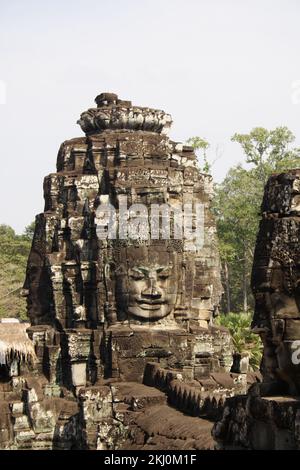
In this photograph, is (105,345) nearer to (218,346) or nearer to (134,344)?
(134,344)

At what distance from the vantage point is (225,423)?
965 cm

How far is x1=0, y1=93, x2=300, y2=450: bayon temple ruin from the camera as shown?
1555cm

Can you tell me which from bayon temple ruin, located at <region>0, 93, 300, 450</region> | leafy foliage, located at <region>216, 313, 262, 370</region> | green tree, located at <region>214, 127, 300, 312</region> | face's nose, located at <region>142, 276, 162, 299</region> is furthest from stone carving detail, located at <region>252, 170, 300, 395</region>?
green tree, located at <region>214, 127, 300, 312</region>

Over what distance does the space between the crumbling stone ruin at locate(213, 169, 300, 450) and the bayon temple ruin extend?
3.49 m

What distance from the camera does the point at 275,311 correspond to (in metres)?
9.09

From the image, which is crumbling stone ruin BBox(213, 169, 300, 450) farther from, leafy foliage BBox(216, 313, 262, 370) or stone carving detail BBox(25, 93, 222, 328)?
leafy foliage BBox(216, 313, 262, 370)

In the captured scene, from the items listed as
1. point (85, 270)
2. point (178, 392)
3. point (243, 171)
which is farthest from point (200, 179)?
point (243, 171)

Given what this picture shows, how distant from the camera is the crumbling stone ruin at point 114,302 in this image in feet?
53.0

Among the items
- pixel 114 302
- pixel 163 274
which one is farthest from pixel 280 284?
pixel 114 302

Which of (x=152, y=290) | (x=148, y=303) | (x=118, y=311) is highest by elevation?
(x=152, y=290)

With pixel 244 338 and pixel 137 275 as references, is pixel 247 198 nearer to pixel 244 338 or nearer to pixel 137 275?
pixel 244 338

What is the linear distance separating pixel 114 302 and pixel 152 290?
36.2 inches

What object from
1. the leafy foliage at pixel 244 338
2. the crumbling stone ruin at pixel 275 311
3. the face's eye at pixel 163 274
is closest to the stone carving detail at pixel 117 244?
the face's eye at pixel 163 274

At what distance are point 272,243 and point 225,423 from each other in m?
1.96
